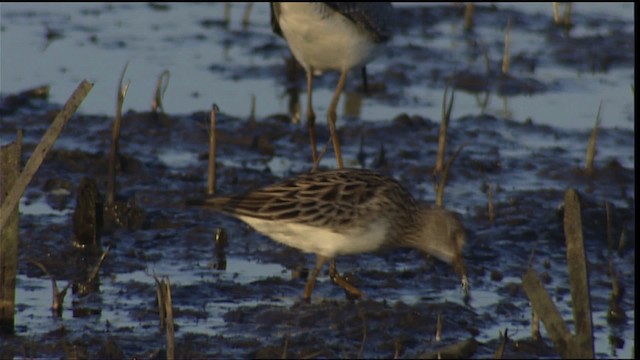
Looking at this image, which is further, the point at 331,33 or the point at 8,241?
the point at 331,33

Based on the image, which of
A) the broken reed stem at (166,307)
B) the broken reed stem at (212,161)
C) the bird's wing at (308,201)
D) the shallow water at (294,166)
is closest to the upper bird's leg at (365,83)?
the shallow water at (294,166)

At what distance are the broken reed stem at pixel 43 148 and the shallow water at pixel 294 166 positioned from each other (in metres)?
0.81

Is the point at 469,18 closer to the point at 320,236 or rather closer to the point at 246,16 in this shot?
the point at 246,16

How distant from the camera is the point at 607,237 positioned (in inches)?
347

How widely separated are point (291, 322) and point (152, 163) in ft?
10.2

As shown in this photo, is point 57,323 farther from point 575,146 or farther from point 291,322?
point 575,146

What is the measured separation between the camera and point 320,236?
24.9ft

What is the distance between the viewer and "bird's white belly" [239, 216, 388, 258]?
7574mm

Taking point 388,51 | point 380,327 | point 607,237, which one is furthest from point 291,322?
point 388,51

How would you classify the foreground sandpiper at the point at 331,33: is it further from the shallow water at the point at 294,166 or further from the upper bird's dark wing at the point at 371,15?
the shallow water at the point at 294,166

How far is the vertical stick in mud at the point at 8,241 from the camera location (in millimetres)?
6723

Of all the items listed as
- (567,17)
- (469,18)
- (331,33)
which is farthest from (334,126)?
(567,17)

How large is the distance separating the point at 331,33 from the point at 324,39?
71mm

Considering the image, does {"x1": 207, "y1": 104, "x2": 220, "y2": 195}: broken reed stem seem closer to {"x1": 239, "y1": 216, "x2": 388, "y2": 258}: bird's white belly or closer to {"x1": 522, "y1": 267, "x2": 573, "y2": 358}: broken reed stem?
{"x1": 239, "y1": 216, "x2": 388, "y2": 258}: bird's white belly
